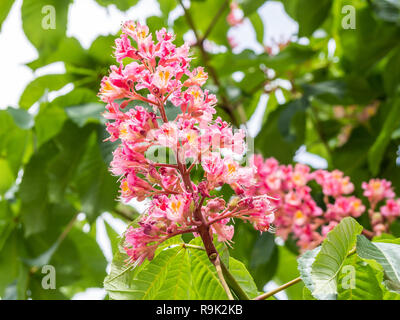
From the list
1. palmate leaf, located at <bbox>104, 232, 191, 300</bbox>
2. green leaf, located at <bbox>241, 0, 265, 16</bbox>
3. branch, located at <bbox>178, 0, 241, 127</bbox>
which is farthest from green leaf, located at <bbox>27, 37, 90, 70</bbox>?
palmate leaf, located at <bbox>104, 232, 191, 300</bbox>

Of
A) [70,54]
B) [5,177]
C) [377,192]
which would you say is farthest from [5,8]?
[377,192]

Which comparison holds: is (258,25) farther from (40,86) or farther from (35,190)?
Answer: (35,190)

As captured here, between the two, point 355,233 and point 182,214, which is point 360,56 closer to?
point 355,233

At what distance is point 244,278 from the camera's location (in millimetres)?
967

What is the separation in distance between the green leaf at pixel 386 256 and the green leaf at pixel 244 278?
8.4 inches

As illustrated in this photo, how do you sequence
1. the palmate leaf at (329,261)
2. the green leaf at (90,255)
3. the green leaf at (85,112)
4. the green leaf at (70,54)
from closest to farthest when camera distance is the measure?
the palmate leaf at (329,261) → the green leaf at (85,112) → the green leaf at (70,54) → the green leaf at (90,255)

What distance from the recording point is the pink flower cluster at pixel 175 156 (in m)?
0.84

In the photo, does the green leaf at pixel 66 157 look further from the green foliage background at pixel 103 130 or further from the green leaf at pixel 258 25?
the green leaf at pixel 258 25

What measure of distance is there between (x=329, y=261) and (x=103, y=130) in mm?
1151

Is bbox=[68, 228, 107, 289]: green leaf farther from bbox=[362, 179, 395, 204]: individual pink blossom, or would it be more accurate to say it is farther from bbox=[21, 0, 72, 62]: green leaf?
bbox=[362, 179, 395, 204]: individual pink blossom

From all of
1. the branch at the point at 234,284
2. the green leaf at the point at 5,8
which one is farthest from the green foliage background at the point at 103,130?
the branch at the point at 234,284

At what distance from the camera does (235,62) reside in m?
2.31
